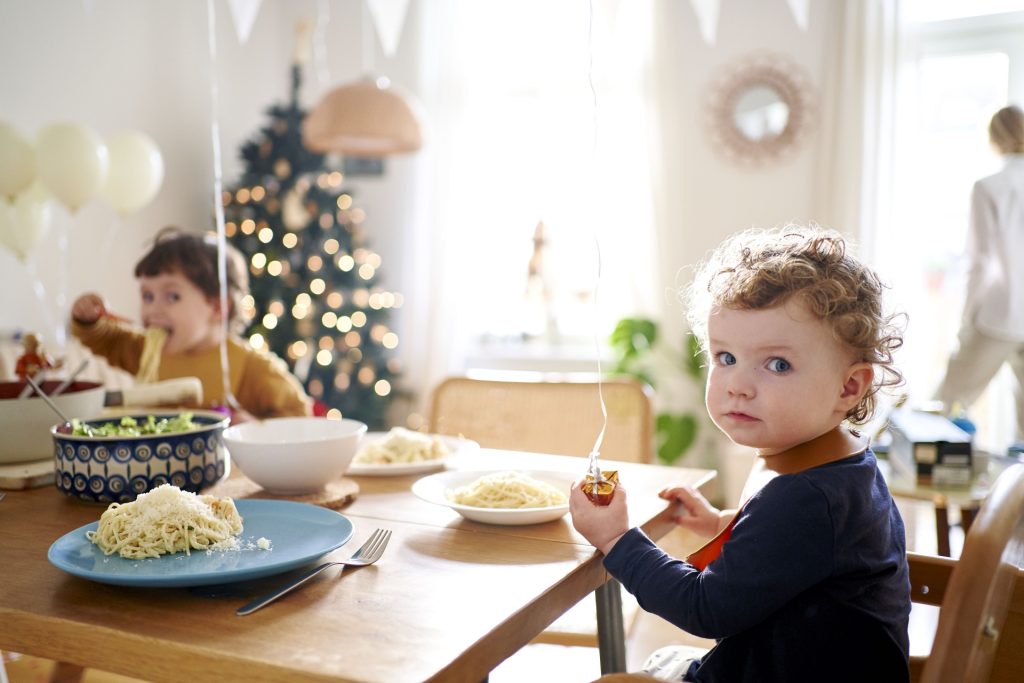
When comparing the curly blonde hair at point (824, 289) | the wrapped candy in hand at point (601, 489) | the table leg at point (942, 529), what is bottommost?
the table leg at point (942, 529)

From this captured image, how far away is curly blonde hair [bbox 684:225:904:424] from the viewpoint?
1.10 meters

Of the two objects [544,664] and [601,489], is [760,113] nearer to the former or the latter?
[544,664]

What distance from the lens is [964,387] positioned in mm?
3824

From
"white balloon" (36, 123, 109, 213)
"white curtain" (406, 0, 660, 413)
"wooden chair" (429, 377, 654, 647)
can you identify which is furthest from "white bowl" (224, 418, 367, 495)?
"white curtain" (406, 0, 660, 413)

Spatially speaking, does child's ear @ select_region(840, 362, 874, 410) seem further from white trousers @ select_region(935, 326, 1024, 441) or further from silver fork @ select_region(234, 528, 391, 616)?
white trousers @ select_region(935, 326, 1024, 441)

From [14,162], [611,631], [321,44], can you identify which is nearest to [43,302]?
[14,162]

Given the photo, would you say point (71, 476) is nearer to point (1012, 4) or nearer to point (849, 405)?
point (849, 405)

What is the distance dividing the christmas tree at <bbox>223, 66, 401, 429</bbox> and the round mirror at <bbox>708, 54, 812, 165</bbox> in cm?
202

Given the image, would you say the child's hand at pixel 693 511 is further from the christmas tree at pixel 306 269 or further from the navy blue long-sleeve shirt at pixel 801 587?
the christmas tree at pixel 306 269

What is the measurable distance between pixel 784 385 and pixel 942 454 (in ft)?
4.30

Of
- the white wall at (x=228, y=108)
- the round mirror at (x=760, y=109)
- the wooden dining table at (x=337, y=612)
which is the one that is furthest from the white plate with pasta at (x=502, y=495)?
the round mirror at (x=760, y=109)

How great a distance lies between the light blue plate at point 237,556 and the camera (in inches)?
37.0

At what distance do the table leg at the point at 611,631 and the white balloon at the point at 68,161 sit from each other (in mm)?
2415

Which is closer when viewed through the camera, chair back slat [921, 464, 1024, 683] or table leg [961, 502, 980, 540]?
chair back slat [921, 464, 1024, 683]
